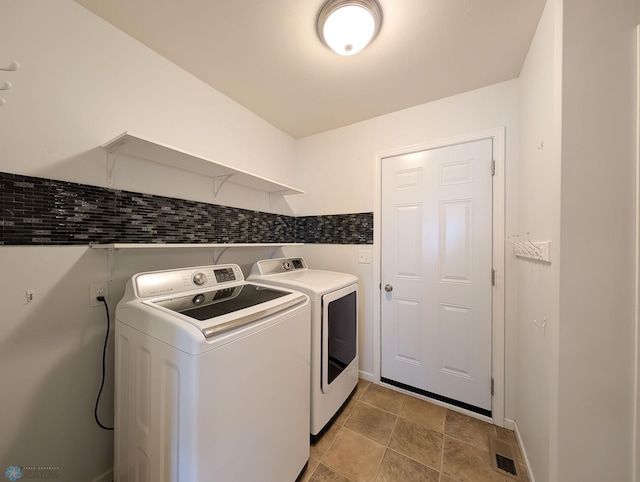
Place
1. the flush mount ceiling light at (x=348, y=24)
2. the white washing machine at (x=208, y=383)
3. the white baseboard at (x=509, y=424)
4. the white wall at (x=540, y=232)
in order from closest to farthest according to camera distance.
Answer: the white washing machine at (x=208, y=383) → the white wall at (x=540, y=232) → the flush mount ceiling light at (x=348, y=24) → the white baseboard at (x=509, y=424)

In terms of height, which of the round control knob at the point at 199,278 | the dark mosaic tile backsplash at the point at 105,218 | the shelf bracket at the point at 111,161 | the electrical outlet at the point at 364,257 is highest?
the shelf bracket at the point at 111,161

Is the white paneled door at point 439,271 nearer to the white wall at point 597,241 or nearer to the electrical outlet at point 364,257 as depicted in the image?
the electrical outlet at point 364,257

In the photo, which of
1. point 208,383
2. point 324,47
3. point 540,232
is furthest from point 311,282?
point 324,47

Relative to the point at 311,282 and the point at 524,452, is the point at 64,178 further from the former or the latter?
the point at 524,452

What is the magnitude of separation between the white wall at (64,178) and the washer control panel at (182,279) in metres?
0.27

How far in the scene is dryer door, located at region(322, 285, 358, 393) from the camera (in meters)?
1.47

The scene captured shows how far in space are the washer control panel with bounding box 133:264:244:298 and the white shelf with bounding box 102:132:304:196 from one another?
590 millimetres

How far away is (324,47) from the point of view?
1332mm

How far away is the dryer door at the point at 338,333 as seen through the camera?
1.47 meters

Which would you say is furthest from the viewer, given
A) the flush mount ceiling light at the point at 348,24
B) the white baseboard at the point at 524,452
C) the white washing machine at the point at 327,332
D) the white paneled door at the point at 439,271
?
the white paneled door at the point at 439,271

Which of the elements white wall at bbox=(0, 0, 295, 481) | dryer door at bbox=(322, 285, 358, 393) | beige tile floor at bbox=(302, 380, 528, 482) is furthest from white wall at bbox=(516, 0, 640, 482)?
white wall at bbox=(0, 0, 295, 481)

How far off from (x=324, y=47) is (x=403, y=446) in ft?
8.21

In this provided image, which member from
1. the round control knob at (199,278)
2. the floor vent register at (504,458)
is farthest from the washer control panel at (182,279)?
the floor vent register at (504,458)

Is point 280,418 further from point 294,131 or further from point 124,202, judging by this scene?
point 294,131
